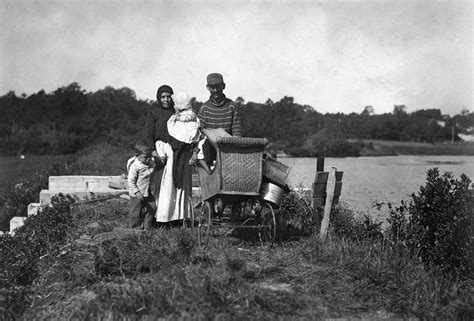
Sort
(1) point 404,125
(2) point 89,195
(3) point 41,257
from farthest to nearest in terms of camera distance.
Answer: (1) point 404,125 → (2) point 89,195 → (3) point 41,257

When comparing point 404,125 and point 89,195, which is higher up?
point 404,125

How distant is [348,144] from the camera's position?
3294 centimetres

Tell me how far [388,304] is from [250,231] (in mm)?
2852

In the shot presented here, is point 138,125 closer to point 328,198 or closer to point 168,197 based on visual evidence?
point 168,197

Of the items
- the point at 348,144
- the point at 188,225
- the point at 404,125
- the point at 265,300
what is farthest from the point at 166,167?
the point at 404,125

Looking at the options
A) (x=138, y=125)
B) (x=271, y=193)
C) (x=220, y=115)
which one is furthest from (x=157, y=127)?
(x=138, y=125)

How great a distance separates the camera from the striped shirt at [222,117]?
275 inches

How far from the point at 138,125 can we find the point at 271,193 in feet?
102

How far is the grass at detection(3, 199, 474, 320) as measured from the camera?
4.27 m

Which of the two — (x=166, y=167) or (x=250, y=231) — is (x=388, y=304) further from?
(x=166, y=167)

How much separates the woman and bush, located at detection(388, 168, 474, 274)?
2982 millimetres

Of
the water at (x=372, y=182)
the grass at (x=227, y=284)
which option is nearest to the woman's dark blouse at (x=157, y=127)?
the grass at (x=227, y=284)

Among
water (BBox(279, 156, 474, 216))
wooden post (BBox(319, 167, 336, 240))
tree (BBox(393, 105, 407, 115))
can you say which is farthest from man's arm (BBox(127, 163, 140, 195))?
tree (BBox(393, 105, 407, 115))

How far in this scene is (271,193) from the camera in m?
6.15
